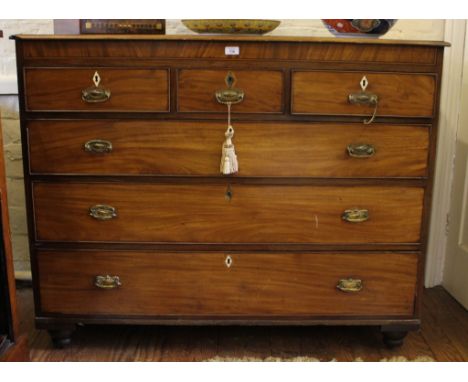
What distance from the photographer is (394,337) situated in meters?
1.88

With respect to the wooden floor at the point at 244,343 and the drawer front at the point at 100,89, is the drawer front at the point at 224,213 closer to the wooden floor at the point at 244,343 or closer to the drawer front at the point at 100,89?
the drawer front at the point at 100,89

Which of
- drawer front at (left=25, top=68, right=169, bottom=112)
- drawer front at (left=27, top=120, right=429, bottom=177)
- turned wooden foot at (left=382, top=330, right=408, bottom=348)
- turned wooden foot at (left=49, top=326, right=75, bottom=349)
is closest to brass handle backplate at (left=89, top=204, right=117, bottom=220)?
drawer front at (left=27, top=120, right=429, bottom=177)

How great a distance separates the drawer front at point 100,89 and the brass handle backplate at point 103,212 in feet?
1.03

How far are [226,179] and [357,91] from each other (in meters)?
0.49

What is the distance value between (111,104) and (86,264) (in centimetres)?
54

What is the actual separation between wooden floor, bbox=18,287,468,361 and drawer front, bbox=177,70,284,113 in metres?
0.86

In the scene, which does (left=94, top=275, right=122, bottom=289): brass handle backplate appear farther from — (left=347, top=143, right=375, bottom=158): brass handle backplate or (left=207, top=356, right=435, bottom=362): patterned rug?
(left=347, top=143, right=375, bottom=158): brass handle backplate

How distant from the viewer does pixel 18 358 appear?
1.42 m

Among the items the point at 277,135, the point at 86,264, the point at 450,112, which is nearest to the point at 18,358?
the point at 86,264

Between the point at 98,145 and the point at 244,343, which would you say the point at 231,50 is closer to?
the point at 98,145

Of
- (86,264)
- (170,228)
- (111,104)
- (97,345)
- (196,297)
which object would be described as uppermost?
(111,104)

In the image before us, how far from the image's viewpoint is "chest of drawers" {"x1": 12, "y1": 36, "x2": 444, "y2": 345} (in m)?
1.62

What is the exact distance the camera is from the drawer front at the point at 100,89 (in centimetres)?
163

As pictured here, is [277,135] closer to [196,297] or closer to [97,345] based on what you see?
[196,297]
